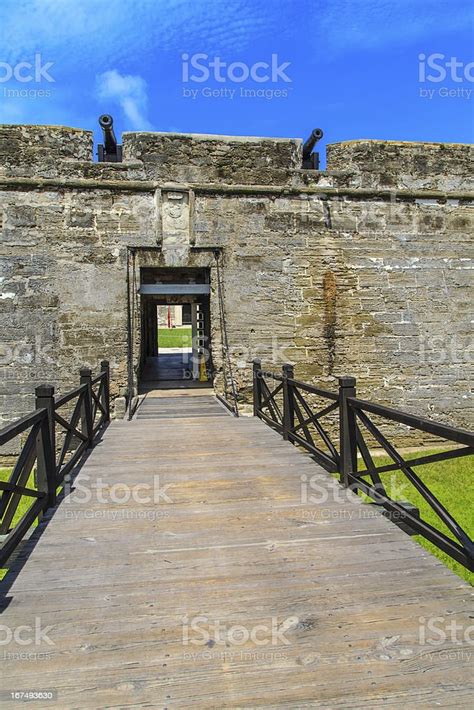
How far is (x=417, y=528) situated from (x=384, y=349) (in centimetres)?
610

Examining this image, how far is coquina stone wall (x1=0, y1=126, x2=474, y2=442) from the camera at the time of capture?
8.19m

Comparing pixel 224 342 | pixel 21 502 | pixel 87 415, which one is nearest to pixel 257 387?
pixel 224 342

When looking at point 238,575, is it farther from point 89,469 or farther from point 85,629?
point 89,469

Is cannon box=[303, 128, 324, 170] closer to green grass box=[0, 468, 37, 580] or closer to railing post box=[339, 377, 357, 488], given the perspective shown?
railing post box=[339, 377, 357, 488]

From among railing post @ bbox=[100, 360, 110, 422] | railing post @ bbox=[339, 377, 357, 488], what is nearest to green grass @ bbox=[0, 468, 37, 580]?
railing post @ bbox=[100, 360, 110, 422]

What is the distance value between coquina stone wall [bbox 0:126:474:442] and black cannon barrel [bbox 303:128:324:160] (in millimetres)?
273

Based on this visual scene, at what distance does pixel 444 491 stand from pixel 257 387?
3279mm

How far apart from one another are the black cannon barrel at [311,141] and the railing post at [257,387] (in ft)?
13.5

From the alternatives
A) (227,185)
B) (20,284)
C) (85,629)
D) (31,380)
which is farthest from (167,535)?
(227,185)

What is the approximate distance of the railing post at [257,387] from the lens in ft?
26.3

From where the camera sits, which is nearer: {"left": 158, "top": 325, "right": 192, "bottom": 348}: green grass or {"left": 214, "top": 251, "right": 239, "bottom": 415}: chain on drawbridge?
{"left": 214, "top": 251, "right": 239, "bottom": 415}: chain on drawbridge

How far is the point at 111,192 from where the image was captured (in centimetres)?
837

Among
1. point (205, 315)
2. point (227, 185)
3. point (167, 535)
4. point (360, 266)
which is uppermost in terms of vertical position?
point (227, 185)

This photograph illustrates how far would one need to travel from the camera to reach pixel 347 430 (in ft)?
14.3
